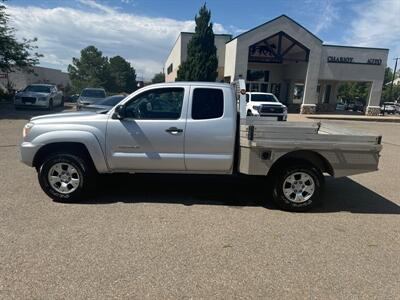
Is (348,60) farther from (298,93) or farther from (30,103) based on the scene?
(30,103)

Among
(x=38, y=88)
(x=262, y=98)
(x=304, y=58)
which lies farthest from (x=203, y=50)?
(x=38, y=88)

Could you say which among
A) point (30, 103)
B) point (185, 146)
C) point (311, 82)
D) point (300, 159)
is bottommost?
point (30, 103)

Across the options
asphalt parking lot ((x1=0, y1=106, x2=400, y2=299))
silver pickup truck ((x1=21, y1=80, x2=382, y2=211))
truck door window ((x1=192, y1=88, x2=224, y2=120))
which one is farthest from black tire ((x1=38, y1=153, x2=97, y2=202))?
truck door window ((x1=192, y1=88, x2=224, y2=120))

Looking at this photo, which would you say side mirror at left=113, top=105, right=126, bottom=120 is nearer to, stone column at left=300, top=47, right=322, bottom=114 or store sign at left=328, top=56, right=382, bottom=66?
stone column at left=300, top=47, right=322, bottom=114

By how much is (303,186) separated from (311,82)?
84.5 ft

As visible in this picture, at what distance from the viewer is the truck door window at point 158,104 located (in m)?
4.99

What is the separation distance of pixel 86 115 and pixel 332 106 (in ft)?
112

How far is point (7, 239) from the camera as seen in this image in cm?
380

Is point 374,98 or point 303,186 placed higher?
point 374,98

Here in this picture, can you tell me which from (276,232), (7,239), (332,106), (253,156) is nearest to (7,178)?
(7,239)

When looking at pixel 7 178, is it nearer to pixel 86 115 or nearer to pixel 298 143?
pixel 86 115

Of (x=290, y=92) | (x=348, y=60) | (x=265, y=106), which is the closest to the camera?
(x=265, y=106)

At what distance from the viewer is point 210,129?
16.1ft

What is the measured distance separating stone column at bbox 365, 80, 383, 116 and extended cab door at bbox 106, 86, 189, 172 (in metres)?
29.7
